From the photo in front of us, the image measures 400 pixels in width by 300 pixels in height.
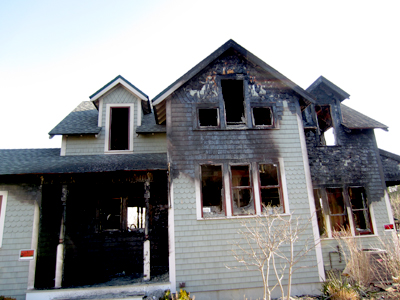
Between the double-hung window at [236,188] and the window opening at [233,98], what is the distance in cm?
202

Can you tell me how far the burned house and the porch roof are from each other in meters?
0.04

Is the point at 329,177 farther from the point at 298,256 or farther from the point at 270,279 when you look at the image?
the point at 270,279

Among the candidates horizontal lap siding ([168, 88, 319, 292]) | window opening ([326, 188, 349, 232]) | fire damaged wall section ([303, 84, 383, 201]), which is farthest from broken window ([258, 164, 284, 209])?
window opening ([326, 188, 349, 232])

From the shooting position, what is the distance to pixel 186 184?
9.09 meters

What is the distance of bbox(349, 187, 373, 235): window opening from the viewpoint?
10.8 m

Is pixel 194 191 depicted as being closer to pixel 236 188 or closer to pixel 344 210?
pixel 236 188

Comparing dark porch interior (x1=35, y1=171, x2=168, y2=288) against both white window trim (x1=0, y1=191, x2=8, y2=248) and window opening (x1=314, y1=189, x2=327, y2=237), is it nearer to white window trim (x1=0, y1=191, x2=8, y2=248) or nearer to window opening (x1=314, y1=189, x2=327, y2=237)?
white window trim (x1=0, y1=191, x2=8, y2=248)

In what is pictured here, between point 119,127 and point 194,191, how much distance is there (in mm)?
6542

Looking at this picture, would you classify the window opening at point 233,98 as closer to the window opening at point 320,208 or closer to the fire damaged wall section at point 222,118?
the fire damaged wall section at point 222,118

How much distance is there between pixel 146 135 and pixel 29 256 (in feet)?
19.6

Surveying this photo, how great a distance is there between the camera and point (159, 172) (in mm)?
9477

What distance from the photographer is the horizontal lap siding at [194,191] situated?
8469mm

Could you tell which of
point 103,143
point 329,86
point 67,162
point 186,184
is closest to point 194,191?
point 186,184

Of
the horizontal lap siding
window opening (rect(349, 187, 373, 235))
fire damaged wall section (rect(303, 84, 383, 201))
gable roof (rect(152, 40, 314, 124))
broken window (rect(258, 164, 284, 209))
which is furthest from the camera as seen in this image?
broken window (rect(258, 164, 284, 209))
